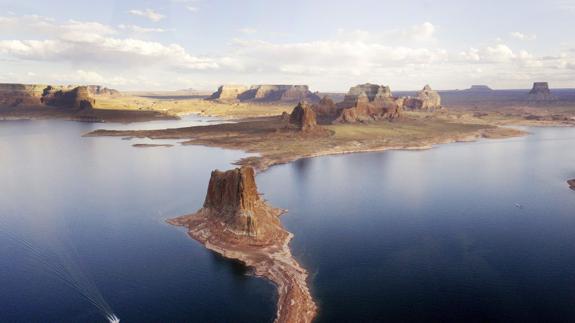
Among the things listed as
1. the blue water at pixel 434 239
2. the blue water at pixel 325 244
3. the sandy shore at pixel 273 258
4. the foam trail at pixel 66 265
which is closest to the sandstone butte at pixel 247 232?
the sandy shore at pixel 273 258

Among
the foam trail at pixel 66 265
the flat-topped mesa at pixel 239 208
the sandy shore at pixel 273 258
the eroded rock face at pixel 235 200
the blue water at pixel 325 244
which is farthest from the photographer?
the eroded rock face at pixel 235 200

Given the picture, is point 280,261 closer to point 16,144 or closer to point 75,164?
point 75,164

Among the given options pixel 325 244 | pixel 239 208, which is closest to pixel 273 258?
pixel 325 244

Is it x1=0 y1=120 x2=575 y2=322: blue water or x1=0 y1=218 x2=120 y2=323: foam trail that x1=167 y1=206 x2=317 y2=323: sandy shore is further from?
x1=0 y1=218 x2=120 y2=323: foam trail

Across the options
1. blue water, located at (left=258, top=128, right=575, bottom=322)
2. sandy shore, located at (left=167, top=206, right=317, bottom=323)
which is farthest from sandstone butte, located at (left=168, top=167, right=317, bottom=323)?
blue water, located at (left=258, top=128, right=575, bottom=322)

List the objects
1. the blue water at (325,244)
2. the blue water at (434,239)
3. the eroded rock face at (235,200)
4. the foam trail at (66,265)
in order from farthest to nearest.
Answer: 1. the eroded rock face at (235,200)
2. the foam trail at (66,265)
3. the blue water at (434,239)
4. the blue water at (325,244)

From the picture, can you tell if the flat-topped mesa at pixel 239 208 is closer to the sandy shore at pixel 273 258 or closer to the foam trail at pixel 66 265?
the sandy shore at pixel 273 258
